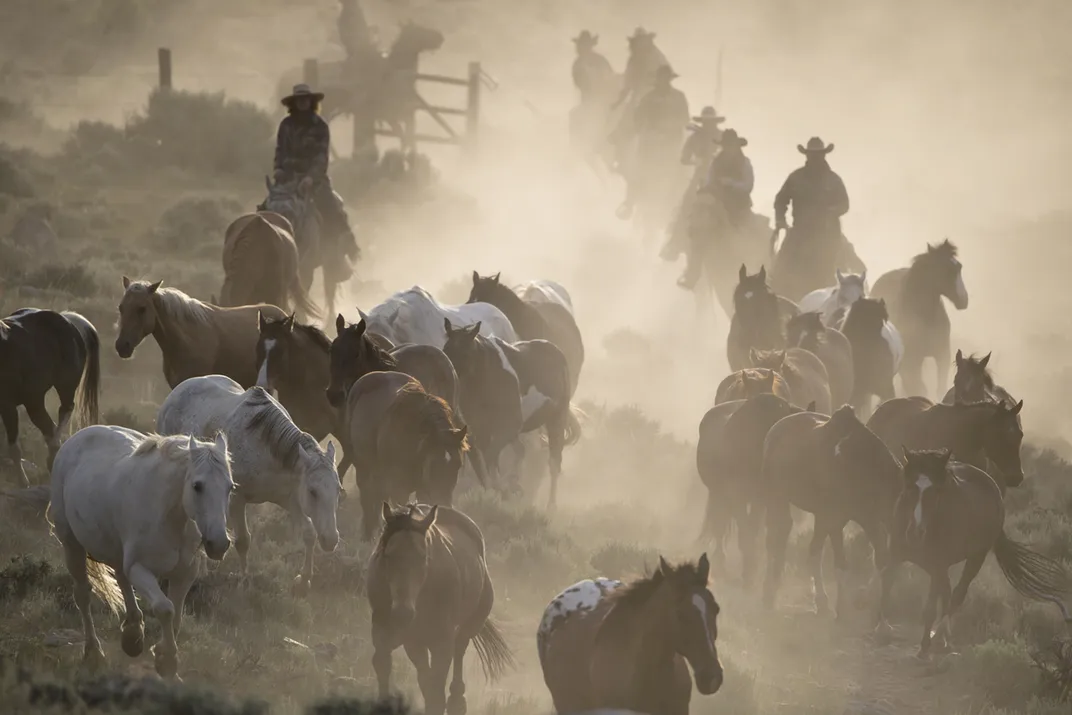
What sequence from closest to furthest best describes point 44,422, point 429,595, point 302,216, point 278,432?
point 429,595 → point 278,432 → point 44,422 → point 302,216

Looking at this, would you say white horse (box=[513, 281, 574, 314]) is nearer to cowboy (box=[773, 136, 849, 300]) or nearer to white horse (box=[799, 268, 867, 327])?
white horse (box=[799, 268, 867, 327])

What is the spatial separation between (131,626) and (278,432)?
192 centimetres

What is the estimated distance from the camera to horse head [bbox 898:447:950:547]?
1045 cm

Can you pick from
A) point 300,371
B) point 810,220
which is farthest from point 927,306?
point 300,371

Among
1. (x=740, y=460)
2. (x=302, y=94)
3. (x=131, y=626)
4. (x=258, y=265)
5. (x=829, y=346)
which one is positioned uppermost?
(x=302, y=94)

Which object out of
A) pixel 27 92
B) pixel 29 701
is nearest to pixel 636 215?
pixel 29 701

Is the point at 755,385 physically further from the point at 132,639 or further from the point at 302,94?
the point at 302,94

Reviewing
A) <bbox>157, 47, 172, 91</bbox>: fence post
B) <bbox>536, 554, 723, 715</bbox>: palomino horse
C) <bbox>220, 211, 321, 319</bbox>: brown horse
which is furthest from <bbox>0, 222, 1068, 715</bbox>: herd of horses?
<bbox>157, 47, 172, 91</bbox>: fence post

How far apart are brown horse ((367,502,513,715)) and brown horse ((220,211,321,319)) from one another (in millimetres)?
7152

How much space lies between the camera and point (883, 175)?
57.8m

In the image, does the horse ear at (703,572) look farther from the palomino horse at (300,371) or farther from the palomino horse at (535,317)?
the palomino horse at (535,317)

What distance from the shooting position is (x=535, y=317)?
1692 cm

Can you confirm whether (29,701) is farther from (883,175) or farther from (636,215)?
(883,175)

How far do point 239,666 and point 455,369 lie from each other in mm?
4749
